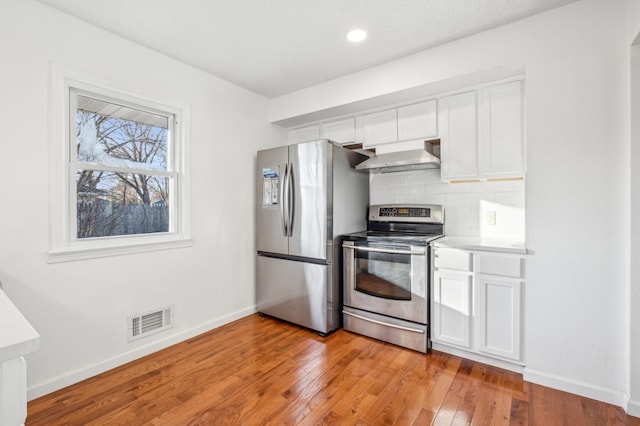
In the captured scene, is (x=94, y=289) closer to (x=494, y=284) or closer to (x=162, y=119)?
(x=162, y=119)

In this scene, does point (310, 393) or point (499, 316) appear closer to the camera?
point (310, 393)

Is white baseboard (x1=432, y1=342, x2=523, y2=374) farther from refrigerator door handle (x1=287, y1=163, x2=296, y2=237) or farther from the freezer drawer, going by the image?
→ refrigerator door handle (x1=287, y1=163, x2=296, y2=237)

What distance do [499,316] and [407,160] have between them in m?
1.39

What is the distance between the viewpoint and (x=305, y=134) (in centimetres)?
373

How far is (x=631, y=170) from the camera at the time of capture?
1754 millimetres

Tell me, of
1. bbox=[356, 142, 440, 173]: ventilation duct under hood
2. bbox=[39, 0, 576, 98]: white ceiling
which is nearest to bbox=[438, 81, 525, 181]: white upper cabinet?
bbox=[356, 142, 440, 173]: ventilation duct under hood

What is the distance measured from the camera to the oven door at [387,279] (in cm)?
251

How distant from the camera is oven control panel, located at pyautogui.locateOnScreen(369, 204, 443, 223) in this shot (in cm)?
300

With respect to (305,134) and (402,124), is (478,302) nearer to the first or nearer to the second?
(402,124)

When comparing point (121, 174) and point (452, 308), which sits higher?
point (121, 174)

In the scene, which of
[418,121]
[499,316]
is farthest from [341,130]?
[499,316]

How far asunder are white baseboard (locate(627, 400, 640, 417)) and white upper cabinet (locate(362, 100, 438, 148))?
7.00ft

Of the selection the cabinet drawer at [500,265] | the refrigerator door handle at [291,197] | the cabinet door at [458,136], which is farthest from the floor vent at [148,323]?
the cabinet door at [458,136]

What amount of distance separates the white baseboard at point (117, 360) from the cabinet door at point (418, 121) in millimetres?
2482
